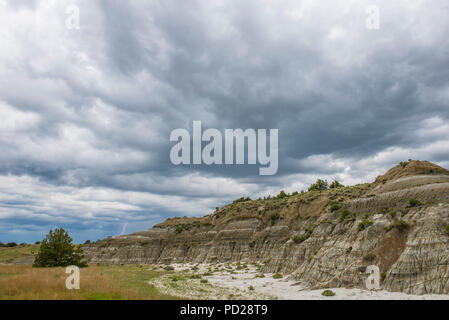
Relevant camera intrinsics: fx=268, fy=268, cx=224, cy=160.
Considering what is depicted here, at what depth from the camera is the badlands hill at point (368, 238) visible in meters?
23.6

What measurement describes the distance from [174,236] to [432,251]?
272 feet

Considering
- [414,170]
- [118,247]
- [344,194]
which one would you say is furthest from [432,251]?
[118,247]

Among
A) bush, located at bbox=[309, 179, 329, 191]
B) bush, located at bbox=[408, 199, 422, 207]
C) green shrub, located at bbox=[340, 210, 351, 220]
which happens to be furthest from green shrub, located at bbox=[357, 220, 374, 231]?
bush, located at bbox=[309, 179, 329, 191]

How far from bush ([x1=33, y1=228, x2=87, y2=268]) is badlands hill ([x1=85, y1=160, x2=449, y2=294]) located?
31.2 m

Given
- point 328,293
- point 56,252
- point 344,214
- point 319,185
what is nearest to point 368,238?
point 328,293

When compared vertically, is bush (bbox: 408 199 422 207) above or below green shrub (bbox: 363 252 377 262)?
above

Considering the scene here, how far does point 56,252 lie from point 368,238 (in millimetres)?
42042

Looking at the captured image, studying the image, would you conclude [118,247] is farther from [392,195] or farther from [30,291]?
[392,195]

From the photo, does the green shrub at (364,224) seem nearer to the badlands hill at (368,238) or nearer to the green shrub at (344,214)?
the badlands hill at (368,238)

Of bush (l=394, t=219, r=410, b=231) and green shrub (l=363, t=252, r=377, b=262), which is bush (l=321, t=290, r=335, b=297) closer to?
green shrub (l=363, t=252, r=377, b=262)

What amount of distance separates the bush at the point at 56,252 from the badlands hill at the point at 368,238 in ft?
→ 102

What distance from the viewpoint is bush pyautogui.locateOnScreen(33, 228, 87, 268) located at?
38.5 metres

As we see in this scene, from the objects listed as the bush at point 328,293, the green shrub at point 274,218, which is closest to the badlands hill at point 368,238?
the green shrub at point 274,218
